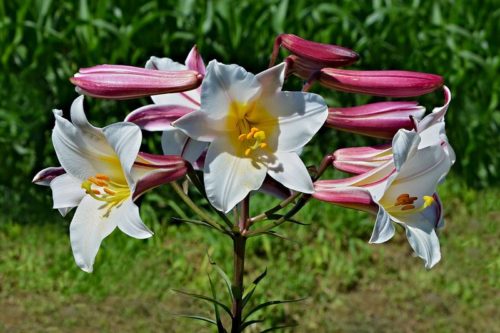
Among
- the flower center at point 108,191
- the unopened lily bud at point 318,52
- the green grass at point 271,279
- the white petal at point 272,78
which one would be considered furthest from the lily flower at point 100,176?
the green grass at point 271,279

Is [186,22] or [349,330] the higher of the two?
[186,22]

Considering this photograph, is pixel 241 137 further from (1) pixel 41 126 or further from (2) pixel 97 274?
(1) pixel 41 126

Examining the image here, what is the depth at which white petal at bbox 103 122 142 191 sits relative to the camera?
1799mm

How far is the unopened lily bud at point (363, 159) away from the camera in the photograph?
6.42ft

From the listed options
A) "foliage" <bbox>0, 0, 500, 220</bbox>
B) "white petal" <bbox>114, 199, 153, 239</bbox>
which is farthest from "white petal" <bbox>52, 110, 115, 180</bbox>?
"foliage" <bbox>0, 0, 500, 220</bbox>

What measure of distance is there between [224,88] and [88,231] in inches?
15.9

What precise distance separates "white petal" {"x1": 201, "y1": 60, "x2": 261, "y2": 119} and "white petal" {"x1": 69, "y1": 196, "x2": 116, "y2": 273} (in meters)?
0.31

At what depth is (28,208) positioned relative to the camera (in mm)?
4555

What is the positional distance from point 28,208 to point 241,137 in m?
2.88

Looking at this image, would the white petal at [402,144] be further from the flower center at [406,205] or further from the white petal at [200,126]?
the white petal at [200,126]

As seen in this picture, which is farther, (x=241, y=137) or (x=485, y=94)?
(x=485, y=94)

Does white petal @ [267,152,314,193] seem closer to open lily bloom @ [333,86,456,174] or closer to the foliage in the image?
open lily bloom @ [333,86,456,174]

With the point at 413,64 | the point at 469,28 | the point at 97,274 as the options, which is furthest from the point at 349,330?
the point at 469,28

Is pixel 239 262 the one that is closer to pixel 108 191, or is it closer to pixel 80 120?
pixel 108 191
